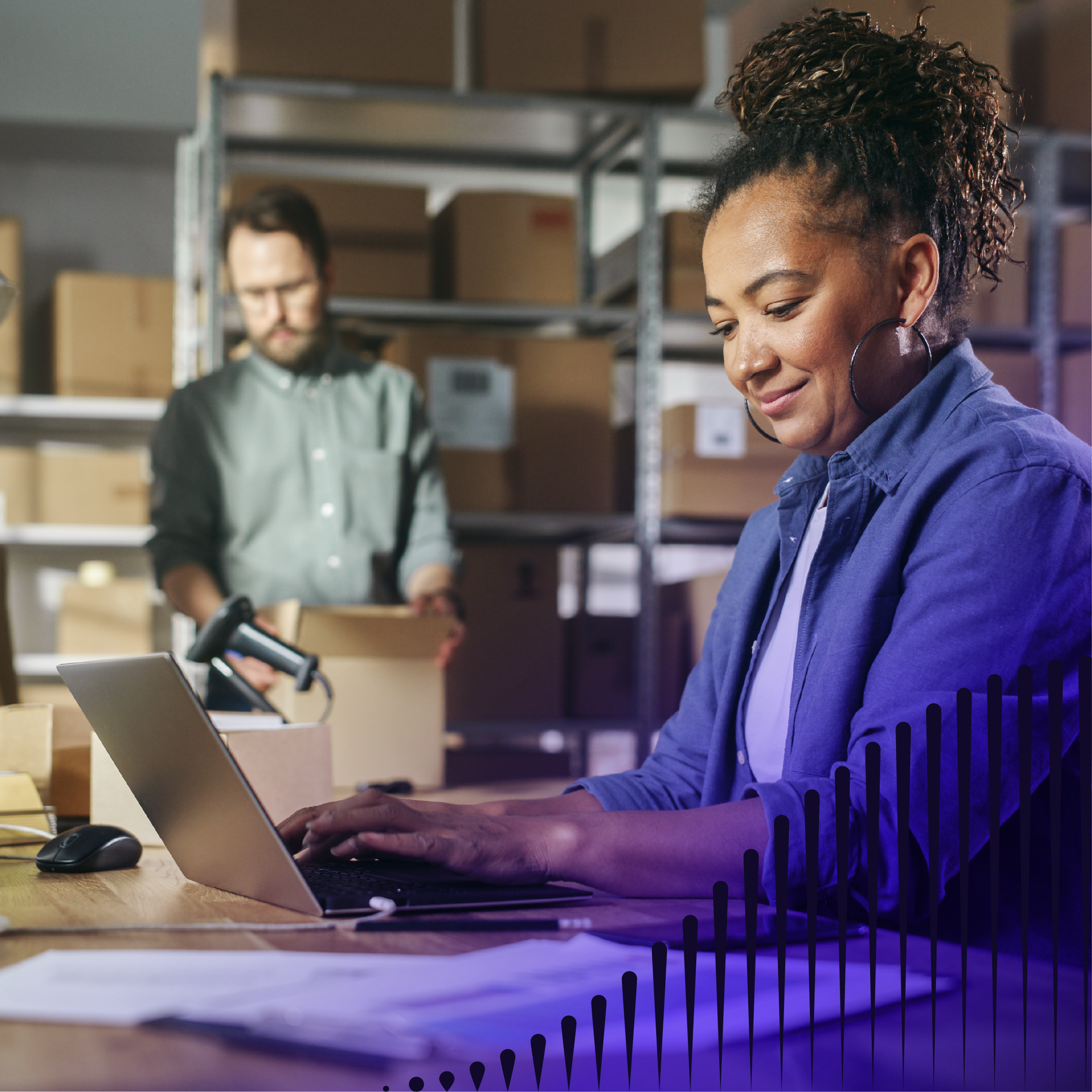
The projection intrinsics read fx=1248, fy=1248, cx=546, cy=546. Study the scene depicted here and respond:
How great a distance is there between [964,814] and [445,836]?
0.31m

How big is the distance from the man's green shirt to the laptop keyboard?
162 centimetres

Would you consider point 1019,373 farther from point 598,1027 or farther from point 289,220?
point 598,1027

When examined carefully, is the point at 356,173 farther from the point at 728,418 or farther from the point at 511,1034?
the point at 511,1034

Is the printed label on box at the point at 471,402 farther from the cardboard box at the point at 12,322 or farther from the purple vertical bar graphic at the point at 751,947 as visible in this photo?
the purple vertical bar graphic at the point at 751,947

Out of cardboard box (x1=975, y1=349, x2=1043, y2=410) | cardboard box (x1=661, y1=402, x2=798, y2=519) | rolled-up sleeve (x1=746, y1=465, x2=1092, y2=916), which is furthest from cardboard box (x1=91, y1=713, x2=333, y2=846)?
cardboard box (x1=975, y1=349, x2=1043, y2=410)

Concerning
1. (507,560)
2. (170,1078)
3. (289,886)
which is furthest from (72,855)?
(507,560)

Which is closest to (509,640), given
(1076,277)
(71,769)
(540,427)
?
(540,427)

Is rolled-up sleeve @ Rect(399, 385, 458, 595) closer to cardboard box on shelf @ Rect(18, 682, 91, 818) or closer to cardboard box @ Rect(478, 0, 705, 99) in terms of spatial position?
cardboard box @ Rect(478, 0, 705, 99)

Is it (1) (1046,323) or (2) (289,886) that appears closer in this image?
(2) (289,886)

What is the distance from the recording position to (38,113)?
12.5 ft

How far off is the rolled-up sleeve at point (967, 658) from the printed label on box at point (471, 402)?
2.24m

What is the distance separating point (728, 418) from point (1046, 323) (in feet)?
2.98

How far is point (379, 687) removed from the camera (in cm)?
179

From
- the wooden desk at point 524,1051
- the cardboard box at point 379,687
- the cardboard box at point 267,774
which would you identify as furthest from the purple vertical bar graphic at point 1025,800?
the cardboard box at point 379,687
